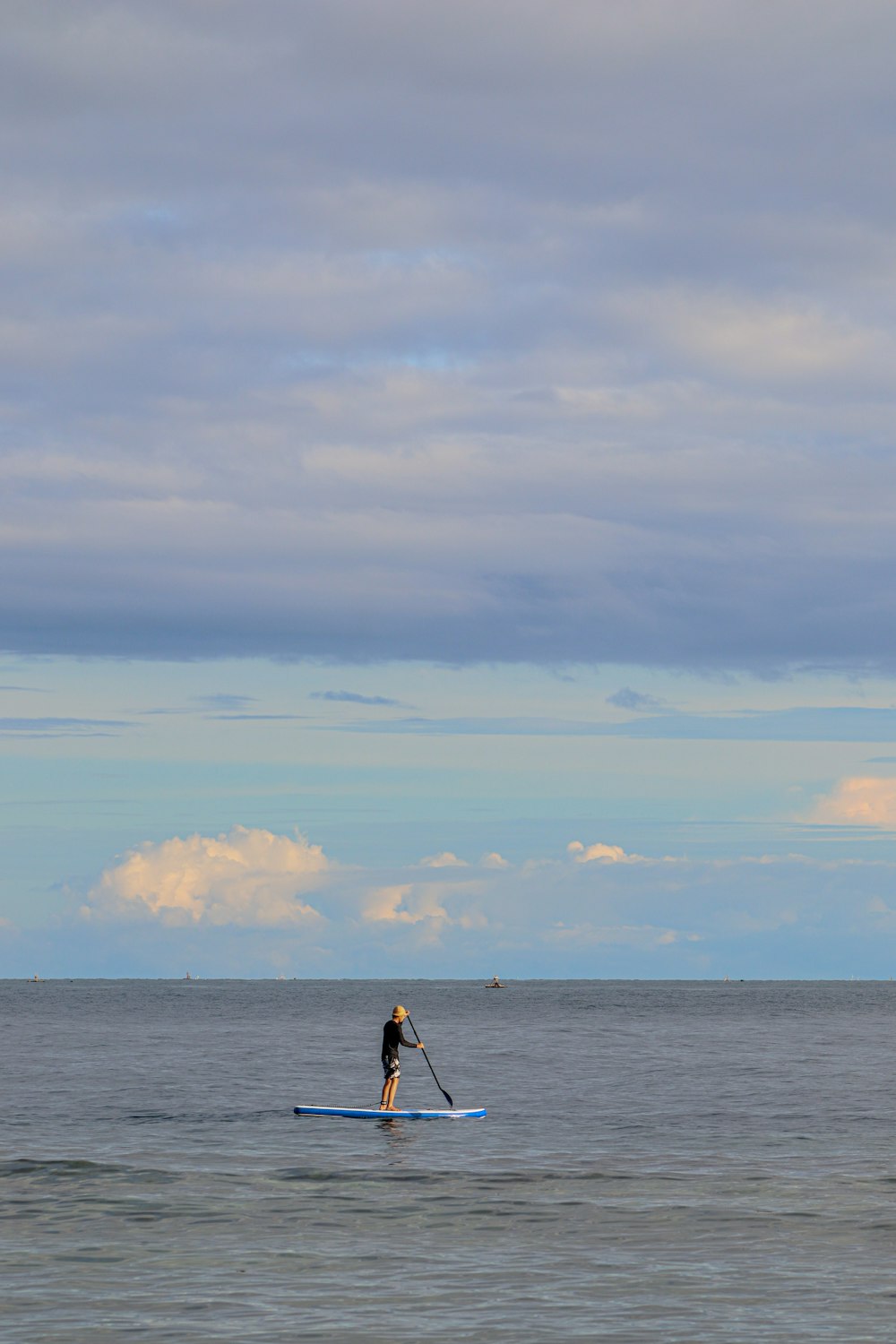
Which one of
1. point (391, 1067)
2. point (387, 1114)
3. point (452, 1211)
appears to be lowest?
point (387, 1114)

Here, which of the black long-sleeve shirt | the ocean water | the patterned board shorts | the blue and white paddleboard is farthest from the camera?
the patterned board shorts

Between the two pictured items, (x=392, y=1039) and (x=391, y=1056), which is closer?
(x=392, y=1039)

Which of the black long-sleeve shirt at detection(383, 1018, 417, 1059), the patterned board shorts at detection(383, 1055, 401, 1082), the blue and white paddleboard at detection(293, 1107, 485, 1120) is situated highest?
the black long-sleeve shirt at detection(383, 1018, 417, 1059)

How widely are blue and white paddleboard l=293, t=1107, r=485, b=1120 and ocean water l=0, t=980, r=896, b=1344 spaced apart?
35 cm

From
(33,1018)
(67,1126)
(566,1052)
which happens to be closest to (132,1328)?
(67,1126)

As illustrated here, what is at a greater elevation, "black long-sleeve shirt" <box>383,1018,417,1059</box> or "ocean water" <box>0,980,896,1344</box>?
"black long-sleeve shirt" <box>383,1018,417,1059</box>

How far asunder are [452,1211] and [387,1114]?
14.1 m

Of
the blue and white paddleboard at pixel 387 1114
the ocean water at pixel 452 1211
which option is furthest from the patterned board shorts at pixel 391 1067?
the ocean water at pixel 452 1211

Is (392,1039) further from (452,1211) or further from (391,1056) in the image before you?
(452,1211)

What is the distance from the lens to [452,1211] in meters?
27.1

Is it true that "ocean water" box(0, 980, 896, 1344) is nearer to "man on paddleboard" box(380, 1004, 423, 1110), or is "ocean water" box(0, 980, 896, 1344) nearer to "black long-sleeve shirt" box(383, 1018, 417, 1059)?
"man on paddleboard" box(380, 1004, 423, 1110)

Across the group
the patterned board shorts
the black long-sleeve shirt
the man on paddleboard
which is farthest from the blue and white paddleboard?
the black long-sleeve shirt

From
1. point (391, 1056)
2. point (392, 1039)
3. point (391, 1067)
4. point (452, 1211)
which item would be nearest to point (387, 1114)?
point (391, 1067)

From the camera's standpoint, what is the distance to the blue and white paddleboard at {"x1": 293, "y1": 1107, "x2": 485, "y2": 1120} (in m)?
40.9
